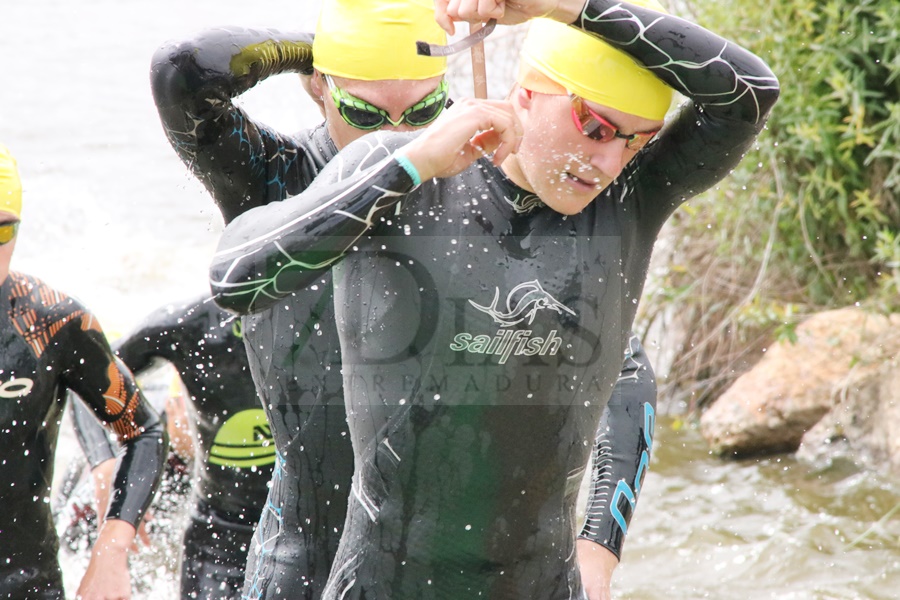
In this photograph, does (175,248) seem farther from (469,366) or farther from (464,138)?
(464,138)

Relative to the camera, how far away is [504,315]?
99.0 inches

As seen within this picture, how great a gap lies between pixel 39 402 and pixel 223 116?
1.21 m

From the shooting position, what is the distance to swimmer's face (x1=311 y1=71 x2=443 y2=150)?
10.3ft

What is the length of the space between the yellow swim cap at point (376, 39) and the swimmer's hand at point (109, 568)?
1.62 m

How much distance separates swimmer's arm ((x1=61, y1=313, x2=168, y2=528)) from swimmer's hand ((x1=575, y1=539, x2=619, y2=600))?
1566 mm

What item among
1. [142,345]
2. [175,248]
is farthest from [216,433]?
[175,248]

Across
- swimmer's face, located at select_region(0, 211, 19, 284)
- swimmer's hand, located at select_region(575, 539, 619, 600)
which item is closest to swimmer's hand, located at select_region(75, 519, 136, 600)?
swimmer's face, located at select_region(0, 211, 19, 284)

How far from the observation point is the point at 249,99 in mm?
13781

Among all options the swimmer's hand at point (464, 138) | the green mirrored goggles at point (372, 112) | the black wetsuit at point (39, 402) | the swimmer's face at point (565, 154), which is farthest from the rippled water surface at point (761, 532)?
the swimmer's hand at point (464, 138)

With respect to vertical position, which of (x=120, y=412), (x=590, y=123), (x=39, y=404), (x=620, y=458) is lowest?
(x=120, y=412)

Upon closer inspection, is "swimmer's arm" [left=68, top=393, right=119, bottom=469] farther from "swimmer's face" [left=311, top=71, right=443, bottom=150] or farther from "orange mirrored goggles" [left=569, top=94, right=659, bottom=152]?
"orange mirrored goggles" [left=569, top=94, right=659, bottom=152]

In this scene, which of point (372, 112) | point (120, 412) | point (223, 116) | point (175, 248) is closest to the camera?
point (223, 116)

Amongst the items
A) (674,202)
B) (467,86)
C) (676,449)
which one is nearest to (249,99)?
(467,86)

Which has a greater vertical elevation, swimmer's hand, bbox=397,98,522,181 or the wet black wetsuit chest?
swimmer's hand, bbox=397,98,522,181
